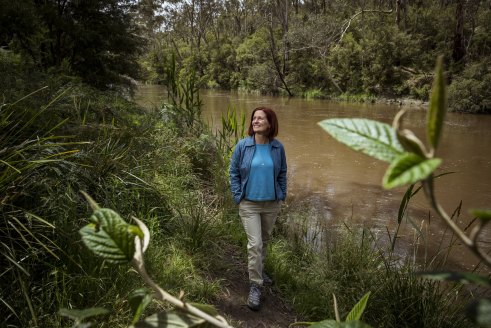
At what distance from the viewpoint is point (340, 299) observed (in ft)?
9.68

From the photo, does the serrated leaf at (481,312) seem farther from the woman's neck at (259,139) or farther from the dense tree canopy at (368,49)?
the dense tree canopy at (368,49)

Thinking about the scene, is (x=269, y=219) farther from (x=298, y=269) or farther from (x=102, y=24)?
(x=102, y=24)

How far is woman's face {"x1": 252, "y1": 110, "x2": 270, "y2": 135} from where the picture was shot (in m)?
3.07

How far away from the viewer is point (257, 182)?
305 cm

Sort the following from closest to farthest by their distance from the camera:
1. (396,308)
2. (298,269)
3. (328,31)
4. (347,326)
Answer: (347,326)
(396,308)
(298,269)
(328,31)

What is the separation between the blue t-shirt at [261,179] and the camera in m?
3.05

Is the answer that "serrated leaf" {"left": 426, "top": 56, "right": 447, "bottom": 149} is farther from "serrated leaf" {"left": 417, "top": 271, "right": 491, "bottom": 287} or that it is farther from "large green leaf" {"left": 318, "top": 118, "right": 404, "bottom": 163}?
"serrated leaf" {"left": 417, "top": 271, "right": 491, "bottom": 287}

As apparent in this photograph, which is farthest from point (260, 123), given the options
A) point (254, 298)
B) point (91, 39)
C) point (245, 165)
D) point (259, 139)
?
point (91, 39)

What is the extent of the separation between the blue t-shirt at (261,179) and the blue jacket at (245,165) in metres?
0.04

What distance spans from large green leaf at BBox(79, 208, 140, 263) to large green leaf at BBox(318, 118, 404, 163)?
0.87 feet

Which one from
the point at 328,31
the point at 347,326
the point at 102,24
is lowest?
the point at 347,326

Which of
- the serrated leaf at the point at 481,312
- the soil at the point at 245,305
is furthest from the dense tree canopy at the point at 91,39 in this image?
the serrated leaf at the point at 481,312

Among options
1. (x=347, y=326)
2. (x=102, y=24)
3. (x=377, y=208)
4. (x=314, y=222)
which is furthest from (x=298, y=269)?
(x=102, y=24)

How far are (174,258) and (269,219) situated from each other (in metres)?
0.83
